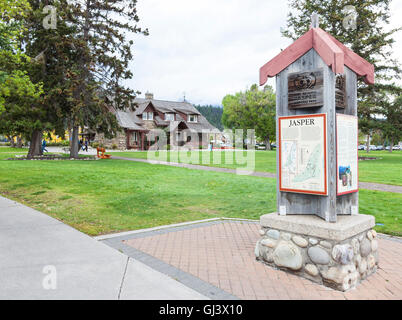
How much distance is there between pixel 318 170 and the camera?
4551 mm

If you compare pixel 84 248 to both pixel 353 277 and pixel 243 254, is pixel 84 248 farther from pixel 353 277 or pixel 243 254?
pixel 353 277

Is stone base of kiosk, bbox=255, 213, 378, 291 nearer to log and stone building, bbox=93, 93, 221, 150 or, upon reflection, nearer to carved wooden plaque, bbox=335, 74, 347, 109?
carved wooden plaque, bbox=335, 74, 347, 109

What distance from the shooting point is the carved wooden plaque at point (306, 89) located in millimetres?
4480

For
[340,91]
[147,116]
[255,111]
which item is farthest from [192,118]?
[340,91]

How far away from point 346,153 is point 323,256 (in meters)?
1.52

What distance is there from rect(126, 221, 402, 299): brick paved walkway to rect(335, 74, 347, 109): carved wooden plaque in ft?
7.84

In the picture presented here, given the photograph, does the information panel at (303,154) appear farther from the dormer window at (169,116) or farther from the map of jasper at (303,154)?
the dormer window at (169,116)

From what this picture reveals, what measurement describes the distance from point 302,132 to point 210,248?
2.35m

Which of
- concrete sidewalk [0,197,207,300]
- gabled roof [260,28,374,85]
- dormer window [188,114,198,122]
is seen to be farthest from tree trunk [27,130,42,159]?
dormer window [188,114,198,122]

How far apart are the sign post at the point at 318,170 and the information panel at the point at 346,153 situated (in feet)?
0.05

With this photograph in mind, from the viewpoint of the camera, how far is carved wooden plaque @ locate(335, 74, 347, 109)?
461cm

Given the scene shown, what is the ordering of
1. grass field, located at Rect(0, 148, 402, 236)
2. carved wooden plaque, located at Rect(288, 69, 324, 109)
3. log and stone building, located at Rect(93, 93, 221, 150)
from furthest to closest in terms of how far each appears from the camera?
1. log and stone building, located at Rect(93, 93, 221, 150)
2. grass field, located at Rect(0, 148, 402, 236)
3. carved wooden plaque, located at Rect(288, 69, 324, 109)

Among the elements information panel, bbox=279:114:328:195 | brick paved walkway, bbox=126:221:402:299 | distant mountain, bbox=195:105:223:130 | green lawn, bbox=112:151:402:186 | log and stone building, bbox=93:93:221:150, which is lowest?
brick paved walkway, bbox=126:221:402:299

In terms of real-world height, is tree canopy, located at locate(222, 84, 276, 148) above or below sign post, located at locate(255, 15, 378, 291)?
above
